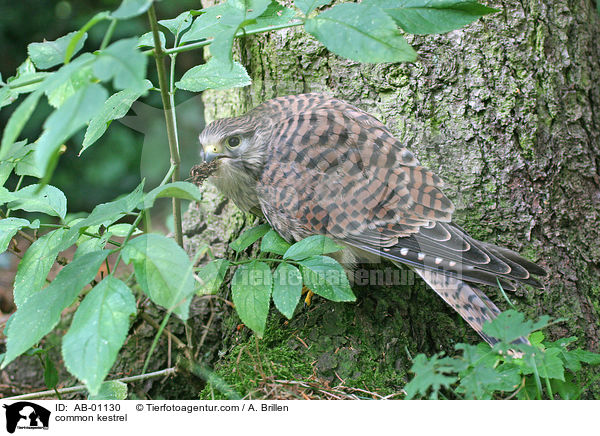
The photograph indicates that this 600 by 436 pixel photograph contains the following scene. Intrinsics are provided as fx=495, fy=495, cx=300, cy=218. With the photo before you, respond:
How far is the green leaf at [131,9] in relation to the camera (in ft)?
3.77

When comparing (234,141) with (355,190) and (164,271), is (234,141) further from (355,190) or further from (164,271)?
(164,271)

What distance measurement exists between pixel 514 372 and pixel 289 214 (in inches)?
43.0

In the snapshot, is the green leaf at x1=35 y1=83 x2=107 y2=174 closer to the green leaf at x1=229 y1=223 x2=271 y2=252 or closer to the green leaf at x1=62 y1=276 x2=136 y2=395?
the green leaf at x1=62 y1=276 x2=136 y2=395

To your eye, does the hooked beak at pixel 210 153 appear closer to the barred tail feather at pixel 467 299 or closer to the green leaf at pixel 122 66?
the barred tail feather at pixel 467 299

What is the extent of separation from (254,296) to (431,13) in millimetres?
1088

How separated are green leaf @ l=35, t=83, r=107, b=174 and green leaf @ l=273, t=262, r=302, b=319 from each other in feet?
2.83

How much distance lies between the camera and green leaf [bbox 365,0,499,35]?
1531 mm

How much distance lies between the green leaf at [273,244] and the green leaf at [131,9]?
107 cm

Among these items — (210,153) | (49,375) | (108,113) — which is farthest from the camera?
(210,153)

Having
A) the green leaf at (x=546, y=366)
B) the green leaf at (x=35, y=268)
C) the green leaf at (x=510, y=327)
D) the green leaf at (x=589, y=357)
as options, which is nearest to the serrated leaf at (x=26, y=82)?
the green leaf at (x=35, y=268)

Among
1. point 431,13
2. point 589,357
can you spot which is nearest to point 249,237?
point 431,13

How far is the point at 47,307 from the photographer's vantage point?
1394 mm

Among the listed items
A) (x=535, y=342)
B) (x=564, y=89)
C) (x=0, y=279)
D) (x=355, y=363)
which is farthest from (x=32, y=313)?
(x=0, y=279)

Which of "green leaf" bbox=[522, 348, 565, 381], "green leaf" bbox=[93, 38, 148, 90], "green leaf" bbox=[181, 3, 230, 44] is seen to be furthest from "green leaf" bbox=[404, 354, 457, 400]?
"green leaf" bbox=[181, 3, 230, 44]
